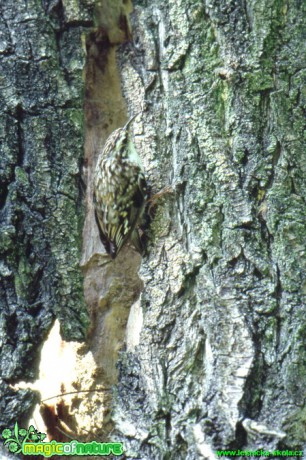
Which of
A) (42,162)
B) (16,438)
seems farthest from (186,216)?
(16,438)

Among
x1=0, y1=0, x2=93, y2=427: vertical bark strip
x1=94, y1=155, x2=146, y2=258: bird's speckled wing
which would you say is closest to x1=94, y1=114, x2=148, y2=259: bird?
x1=94, y1=155, x2=146, y2=258: bird's speckled wing

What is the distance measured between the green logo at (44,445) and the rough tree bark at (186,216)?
2.4 inches

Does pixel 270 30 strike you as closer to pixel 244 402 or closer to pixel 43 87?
pixel 43 87

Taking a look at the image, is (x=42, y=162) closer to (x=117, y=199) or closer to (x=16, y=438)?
(x=117, y=199)

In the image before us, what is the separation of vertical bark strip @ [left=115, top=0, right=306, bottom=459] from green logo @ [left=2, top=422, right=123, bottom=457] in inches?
5.5

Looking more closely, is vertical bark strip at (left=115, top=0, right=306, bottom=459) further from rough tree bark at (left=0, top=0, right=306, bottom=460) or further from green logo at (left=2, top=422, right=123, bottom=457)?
green logo at (left=2, top=422, right=123, bottom=457)

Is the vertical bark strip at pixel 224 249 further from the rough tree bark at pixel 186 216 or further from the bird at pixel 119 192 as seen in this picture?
the bird at pixel 119 192

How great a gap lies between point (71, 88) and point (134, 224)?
0.60m

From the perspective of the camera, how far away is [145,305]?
2.38 metres

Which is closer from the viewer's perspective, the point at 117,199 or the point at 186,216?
the point at 186,216

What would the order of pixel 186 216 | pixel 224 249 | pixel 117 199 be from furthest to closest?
pixel 117 199, pixel 186 216, pixel 224 249

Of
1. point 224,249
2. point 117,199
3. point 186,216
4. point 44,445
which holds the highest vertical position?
point 117,199

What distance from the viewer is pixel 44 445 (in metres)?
2.42

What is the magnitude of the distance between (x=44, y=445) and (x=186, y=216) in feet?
3.16
